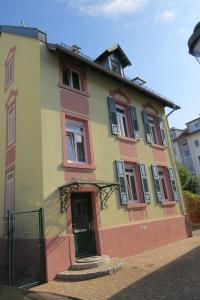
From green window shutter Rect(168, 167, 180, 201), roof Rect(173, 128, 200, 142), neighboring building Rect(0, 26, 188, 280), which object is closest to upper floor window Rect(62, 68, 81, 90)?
neighboring building Rect(0, 26, 188, 280)

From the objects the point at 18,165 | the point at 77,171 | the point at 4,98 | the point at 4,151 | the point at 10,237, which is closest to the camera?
the point at 10,237

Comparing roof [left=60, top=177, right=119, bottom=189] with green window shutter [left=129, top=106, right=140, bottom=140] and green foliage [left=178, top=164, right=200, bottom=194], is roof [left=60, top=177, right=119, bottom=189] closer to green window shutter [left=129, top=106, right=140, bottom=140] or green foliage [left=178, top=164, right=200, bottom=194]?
green window shutter [left=129, top=106, right=140, bottom=140]

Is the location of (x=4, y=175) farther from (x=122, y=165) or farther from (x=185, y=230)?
(x=185, y=230)

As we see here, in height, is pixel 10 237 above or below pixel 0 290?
above

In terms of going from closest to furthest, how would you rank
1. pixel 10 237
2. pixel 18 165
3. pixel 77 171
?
pixel 10 237, pixel 77 171, pixel 18 165

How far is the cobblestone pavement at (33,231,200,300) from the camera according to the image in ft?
19.6

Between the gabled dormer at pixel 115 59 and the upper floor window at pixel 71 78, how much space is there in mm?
3582

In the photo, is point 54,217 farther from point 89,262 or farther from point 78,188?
point 89,262

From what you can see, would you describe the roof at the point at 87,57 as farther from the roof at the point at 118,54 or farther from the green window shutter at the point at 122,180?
the green window shutter at the point at 122,180

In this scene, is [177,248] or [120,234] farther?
[177,248]

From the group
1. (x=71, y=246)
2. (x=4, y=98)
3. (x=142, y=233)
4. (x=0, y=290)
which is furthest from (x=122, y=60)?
(x=0, y=290)

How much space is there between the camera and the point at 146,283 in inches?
264

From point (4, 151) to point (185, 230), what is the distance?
32.7ft

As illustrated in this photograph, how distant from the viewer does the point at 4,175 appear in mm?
11922
